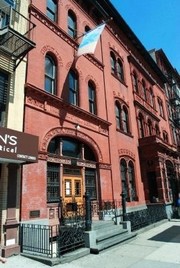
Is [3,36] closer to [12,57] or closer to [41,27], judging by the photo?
[12,57]

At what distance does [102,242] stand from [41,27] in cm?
1113

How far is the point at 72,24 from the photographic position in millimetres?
17234

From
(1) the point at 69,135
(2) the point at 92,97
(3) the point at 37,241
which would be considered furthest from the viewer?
(2) the point at 92,97

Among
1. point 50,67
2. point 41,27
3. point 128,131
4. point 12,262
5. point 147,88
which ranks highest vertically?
point 147,88

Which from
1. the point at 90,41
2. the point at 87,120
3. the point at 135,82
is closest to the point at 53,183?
the point at 87,120

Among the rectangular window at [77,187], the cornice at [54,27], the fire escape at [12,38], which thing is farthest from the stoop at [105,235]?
the cornice at [54,27]

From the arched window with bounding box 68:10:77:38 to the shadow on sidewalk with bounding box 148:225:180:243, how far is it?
12836 millimetres

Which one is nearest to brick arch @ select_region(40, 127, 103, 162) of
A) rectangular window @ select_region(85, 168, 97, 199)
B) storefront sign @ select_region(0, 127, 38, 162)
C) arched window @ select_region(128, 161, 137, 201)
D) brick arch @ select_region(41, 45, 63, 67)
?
rectangular window @ select_region(85, 168, 97, 199)

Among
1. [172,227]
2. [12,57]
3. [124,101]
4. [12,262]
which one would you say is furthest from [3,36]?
[172,227]

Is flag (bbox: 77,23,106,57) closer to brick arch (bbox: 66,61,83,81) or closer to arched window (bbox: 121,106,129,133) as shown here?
brick arch (bbox: 66,61,83,81)

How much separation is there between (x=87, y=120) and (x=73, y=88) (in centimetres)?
208

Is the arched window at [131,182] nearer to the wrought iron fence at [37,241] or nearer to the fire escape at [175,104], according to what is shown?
the wrought iron fence at [37,241]

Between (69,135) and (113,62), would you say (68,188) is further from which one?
(113,62)

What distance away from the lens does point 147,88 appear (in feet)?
89.0
